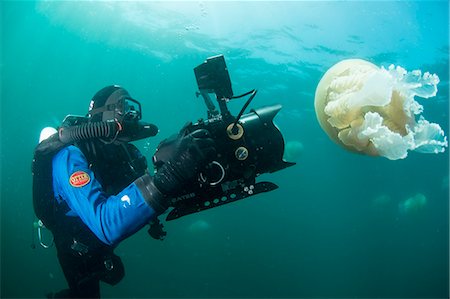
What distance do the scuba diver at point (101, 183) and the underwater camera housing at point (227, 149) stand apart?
124 mm

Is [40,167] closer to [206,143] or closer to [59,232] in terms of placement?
[59,232]

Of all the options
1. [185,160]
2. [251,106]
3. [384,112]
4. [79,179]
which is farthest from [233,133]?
[251,106]

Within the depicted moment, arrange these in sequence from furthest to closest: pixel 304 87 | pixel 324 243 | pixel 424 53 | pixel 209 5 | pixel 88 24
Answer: pixel 324 243, pixel 304 87, pixel 88 24, pixel 424 53, pixel 209 5

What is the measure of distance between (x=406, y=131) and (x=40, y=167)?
11.3 feet

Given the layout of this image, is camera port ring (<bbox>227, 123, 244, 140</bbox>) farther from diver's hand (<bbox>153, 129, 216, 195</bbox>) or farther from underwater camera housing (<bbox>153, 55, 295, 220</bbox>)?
diver's hand (<bbox>153, 129, 216, 195</bbox>)

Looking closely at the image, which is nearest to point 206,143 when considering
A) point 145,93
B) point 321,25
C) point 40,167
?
point 40,167

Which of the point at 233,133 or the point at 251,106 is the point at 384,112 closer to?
the point at 233,133

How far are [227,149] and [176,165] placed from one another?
1.43 ft

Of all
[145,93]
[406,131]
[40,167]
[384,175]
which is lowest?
[40,167]

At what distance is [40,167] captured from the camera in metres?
3.22

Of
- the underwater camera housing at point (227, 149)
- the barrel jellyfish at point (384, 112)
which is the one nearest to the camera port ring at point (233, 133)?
the underwater camera housing at point (227, 149)

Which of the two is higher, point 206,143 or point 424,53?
point 424,53

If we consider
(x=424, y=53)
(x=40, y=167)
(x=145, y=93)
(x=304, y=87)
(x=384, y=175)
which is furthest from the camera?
(x=384, y=175)

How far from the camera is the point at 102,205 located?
2.66 metres
